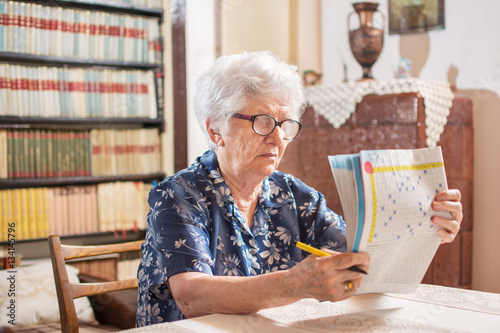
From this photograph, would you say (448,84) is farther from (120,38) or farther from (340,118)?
(120,38)

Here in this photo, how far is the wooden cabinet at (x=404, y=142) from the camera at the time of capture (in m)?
2.39

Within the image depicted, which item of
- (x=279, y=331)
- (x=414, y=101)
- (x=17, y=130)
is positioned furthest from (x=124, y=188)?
(x=279, y=331)

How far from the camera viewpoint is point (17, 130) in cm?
264

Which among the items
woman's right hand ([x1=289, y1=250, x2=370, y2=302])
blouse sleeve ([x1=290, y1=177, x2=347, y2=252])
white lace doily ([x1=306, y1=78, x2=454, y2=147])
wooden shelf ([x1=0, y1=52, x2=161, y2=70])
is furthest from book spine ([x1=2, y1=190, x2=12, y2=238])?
woman's right hand ([x1=289, y1=250, x2=370, y2=302])

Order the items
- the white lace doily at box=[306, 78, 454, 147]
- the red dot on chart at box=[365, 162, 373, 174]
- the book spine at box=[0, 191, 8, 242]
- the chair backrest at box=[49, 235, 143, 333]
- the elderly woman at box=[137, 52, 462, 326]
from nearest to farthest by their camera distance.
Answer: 1. the red dot on chart at box=[365, 162, 373, 174]
2. the elderly woman at box=[137, 52, 462, 326]
3. the chair backrest at box=[49, 235, 143, 333]
4. the white lace doily at box=[306, 78, 454, 147]
5. the book spine at box=[0, 191, 8, 242]

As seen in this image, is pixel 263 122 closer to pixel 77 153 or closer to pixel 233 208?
pixel 233 208

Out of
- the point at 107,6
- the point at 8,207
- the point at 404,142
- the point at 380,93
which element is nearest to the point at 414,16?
the point at 380,93

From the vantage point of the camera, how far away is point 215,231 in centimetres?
116

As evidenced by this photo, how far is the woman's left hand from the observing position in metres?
0.92

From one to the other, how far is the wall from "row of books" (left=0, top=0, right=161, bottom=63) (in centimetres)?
37

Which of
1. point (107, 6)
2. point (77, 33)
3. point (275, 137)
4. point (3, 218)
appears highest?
point (107, 6)

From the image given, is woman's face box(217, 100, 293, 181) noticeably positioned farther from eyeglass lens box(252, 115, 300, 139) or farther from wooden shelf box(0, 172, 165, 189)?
wooden shelf box(0, 172, 165, 189)

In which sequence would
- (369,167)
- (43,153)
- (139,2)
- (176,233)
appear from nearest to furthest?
(369,167)
(176,233)
(43,153)
(139,2)

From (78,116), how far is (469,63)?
2.06m
